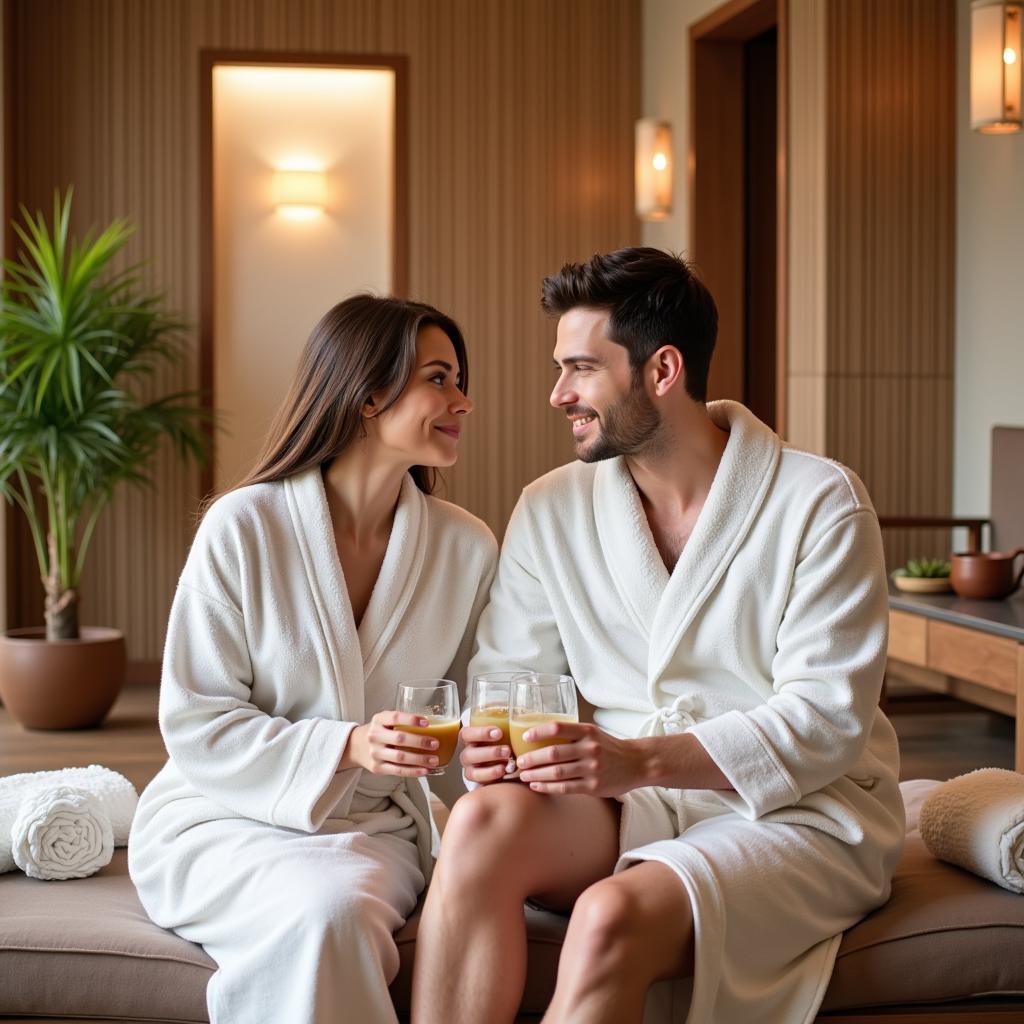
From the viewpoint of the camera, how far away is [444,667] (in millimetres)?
2246

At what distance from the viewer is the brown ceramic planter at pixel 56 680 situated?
5027 mm

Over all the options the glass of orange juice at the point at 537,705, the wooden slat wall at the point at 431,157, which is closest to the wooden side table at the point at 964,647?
the glass of orange juice at the point at 537,705

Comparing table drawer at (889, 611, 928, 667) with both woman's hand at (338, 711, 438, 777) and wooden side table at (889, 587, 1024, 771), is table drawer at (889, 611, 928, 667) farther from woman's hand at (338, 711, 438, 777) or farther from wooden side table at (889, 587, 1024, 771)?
woman's hand at (338, 711, 438, 777)

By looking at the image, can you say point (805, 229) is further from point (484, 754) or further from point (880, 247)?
point (484, 754)

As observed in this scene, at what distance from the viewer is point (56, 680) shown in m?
5.03

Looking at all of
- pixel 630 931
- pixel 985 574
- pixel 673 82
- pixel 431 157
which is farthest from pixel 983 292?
pixel 630 931

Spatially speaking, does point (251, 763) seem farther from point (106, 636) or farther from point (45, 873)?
point (106, 636)

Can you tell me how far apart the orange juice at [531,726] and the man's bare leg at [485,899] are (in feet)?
0.31

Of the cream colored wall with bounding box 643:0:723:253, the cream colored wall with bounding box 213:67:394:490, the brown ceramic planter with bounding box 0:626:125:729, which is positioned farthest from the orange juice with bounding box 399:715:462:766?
the cream colored wall with bounding box 213:67:394:490

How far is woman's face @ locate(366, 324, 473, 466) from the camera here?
2195 millimetres

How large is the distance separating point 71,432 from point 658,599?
11.4ft

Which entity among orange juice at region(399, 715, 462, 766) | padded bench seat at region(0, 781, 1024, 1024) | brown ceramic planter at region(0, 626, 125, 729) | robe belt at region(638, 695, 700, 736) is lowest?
brown ceramic planter at region(0, 626, 125, 729)

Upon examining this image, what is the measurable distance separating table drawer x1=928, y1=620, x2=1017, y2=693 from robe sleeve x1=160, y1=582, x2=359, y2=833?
228cm

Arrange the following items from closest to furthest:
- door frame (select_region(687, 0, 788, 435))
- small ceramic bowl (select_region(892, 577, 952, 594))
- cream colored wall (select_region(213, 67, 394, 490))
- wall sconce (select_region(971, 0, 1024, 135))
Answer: wall sconce (select_region(971, 0, 1024, 135)) → small ceramic bowl (select_region(892, 577, 952, 594)) → door frame (select_region(687, 0, 788, 435)) → cream colored wall (select_region(213, 67, 394, 490))
